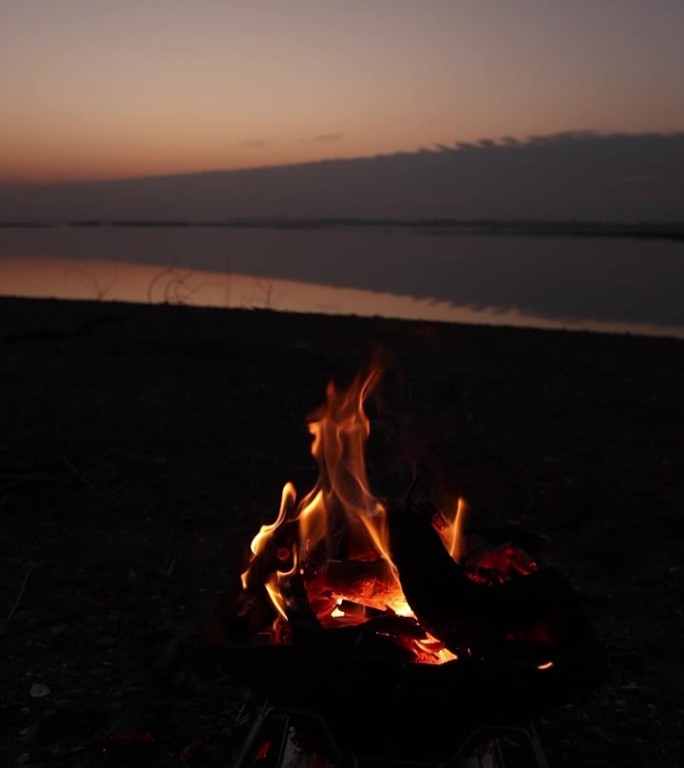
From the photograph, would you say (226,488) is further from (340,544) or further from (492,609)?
(492,609)

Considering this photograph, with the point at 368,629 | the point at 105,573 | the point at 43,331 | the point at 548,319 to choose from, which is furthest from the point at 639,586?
the point at 548,319

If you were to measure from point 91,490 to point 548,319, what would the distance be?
1456 cm

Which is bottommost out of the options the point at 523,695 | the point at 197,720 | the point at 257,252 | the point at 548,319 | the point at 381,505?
the point at 257,252

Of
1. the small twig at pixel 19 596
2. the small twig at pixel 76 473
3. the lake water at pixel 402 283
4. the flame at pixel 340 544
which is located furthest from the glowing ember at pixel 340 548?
the lake water at pixel 402 283

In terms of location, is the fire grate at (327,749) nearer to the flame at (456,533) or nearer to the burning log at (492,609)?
the burning log at (492,609)

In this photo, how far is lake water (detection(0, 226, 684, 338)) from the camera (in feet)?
64.9

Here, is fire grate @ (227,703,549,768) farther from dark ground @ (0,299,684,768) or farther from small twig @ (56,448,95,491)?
small twig @ (56,448,95,491)

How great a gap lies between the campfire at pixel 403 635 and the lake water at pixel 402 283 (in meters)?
12.6

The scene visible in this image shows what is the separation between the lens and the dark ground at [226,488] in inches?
146

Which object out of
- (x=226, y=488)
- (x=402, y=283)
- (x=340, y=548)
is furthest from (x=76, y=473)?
(x=402, y=283)

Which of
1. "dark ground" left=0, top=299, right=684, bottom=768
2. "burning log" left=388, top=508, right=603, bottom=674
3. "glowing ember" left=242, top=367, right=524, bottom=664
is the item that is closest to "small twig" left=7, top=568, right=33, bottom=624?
"dark ground" left=0, top=299, right=684, bottom=768

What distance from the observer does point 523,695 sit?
2611 millimetres

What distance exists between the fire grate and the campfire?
0.16 feet

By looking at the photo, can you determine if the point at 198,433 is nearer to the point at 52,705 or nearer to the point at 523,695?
the point at 52,705
